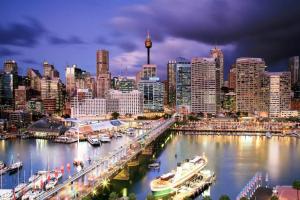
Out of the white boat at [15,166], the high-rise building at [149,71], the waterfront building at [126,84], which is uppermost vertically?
the high-rise building at [149,71]

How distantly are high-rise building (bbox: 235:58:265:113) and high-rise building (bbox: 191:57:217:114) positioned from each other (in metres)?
3.85

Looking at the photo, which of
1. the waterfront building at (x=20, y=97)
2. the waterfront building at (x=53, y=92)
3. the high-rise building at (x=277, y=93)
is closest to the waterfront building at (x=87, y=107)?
the waterfront building at (x=53, y=92)

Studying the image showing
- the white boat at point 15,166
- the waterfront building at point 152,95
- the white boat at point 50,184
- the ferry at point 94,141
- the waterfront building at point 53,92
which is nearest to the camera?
the white boat at point 50,184

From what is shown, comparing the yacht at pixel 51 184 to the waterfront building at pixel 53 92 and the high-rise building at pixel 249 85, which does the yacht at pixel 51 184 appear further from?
the waterfront building at pixel 53 92

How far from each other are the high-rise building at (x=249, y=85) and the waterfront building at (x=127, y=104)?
14495 millimetres

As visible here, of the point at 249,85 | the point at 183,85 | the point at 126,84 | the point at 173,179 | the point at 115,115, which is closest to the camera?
the point at 173,179

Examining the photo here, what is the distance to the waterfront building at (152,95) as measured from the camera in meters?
60.2

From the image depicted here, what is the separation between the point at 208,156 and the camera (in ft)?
73.7

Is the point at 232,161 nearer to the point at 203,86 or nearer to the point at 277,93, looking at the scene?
the point at 277,93

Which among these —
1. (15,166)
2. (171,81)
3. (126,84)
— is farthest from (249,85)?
(15,166)

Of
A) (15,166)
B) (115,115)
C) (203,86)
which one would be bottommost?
(15,166)

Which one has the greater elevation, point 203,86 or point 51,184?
point 203,86

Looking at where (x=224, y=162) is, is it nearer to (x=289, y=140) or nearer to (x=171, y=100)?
(x=289, y=140)

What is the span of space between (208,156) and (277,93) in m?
33.0
